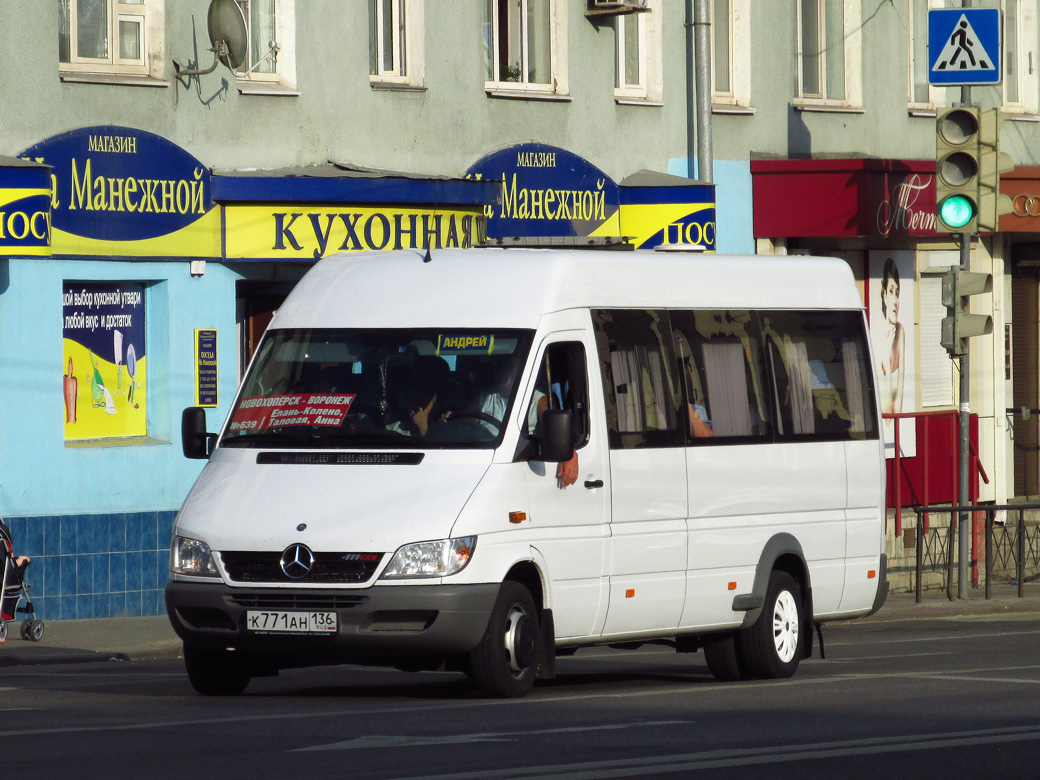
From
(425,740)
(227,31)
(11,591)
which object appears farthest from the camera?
(227,31)

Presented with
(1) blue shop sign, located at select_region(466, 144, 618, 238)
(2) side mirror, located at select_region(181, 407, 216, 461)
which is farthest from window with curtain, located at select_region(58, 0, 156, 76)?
(2) side mirror, located at select_region(181, 407, 216, 461)

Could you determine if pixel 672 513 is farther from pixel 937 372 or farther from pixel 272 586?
pixel 937 372

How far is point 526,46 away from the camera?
23.2 metres

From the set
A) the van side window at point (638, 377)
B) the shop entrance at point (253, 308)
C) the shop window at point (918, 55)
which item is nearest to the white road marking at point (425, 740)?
the van side window at point (638, 377)

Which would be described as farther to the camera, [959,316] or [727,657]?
[959,316]

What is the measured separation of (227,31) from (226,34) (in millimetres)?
28

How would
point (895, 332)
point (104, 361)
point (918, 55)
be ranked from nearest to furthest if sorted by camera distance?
point (104, 361) < point (895, 332) < point (918, 55)

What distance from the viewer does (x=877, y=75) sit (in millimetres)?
26797

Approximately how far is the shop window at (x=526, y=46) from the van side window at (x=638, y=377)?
1014 centimetres

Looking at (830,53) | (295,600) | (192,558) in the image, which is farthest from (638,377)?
(830,53)

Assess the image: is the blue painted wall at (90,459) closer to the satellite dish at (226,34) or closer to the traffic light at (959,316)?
the satellite dish at (226,34)

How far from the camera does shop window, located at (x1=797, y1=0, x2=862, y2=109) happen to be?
86.0 ft

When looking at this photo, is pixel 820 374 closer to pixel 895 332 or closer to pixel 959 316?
pixel 959 316

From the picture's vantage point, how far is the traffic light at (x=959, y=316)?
20938 millimetres
